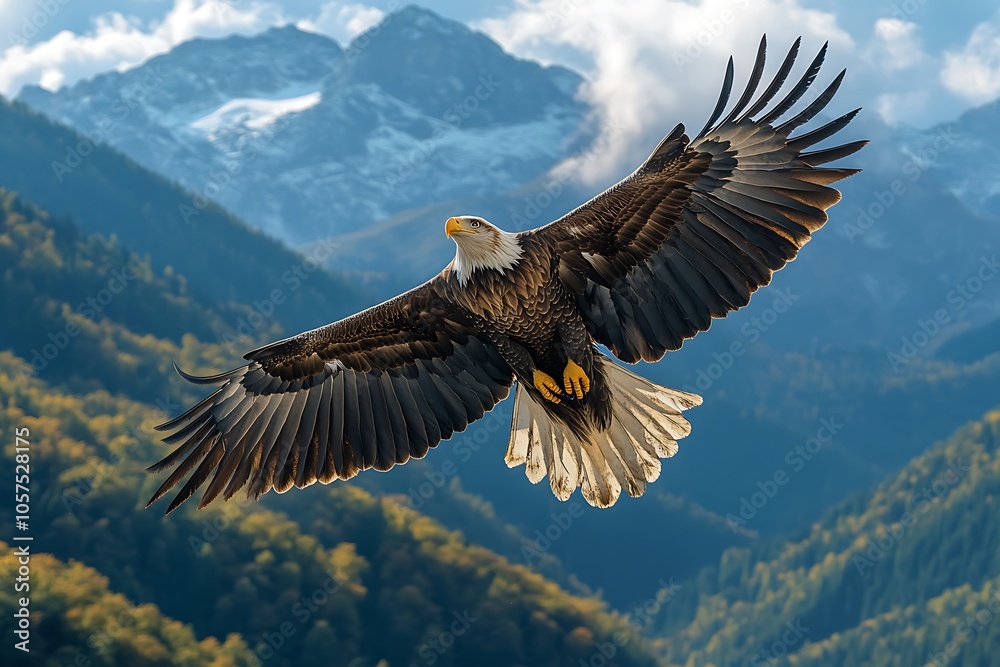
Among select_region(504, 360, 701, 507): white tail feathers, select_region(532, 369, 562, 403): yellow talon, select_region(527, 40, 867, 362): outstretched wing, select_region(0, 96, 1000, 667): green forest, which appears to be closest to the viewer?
select_region(527, 40, 867, 362): outstretched wing

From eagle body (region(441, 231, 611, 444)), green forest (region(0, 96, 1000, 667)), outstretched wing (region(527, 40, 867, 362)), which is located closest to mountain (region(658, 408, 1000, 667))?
green forest (region(0, 96, 1000, 667))

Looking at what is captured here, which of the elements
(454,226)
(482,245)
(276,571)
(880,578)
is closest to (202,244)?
(880,578)

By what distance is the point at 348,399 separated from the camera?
39.4 feet

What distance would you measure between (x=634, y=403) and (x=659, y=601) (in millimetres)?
172253

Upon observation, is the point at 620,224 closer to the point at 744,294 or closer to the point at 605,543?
the point at 744,294

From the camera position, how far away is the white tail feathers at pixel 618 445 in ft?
38.2

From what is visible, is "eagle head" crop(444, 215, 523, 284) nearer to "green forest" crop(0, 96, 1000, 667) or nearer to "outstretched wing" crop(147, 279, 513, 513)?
"outstretched wing" crop(147, 279, 513, 513)

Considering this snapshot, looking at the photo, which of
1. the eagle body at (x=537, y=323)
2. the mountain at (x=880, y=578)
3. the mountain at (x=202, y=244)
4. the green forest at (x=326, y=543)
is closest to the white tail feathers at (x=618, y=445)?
the eagle body at (x=537, y=323)

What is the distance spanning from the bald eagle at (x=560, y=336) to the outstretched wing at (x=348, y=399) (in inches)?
0.7

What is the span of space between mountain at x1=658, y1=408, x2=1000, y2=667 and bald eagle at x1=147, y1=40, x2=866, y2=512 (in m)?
130

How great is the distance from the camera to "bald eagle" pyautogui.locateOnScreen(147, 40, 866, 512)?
10406 millimetres

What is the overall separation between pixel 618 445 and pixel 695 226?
229 cm

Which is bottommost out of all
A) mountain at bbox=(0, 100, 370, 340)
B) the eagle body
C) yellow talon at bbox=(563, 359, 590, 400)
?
yellow talon at bbox=(563, 359, 590, 400)

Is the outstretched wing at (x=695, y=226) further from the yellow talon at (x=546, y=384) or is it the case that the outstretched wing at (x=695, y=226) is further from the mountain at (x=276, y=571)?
the mountain at (x=276, y=571)
